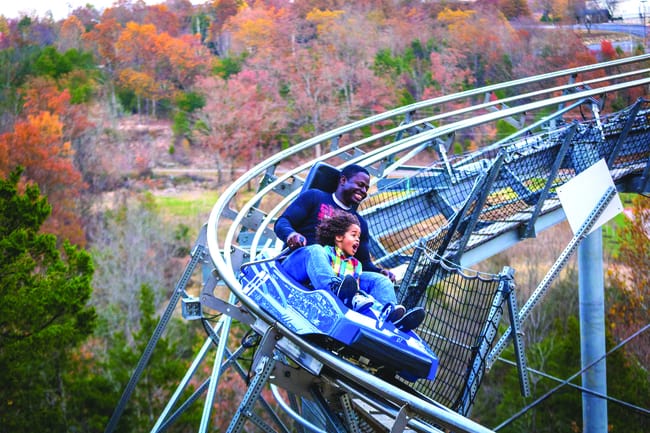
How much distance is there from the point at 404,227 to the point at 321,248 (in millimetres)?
2545

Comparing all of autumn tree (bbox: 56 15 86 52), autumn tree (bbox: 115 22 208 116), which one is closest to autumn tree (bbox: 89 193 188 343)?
autumn tree (bbox: 115 22 208 116)

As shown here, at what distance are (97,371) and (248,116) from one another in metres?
11.8

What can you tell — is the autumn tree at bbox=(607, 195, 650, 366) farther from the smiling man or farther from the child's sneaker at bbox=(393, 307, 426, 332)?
the child's sneaker at bbox=(393, 307, 426, 332)

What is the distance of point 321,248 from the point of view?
Answer: 4133mm

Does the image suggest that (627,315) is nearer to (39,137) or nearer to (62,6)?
(39,137)

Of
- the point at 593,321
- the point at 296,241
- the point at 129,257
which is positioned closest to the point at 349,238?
the point at 296,241

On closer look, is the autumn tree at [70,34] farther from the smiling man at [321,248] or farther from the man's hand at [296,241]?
the man's hand at [296,241]

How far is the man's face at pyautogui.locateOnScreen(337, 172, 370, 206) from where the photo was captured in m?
4.93

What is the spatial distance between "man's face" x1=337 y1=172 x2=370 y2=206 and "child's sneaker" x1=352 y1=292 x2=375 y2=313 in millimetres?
1161

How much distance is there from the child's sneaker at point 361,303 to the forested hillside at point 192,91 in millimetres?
13024

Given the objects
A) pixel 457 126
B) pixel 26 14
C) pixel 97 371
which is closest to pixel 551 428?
pixel 97 371

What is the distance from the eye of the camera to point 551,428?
15523 mm

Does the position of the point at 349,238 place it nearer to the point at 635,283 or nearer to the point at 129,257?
the point at 635,283

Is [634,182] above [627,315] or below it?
above
